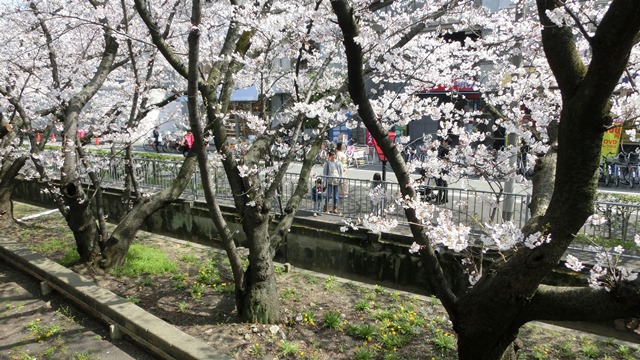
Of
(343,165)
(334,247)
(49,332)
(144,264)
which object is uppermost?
(343,165)

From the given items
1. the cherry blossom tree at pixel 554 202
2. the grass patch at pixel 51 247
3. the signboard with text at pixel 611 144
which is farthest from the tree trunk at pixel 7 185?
the signboard with text at pixel 611 144

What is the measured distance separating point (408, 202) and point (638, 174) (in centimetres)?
1590

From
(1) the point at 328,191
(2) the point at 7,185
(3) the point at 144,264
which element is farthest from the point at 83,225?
(1) the point at 328,191

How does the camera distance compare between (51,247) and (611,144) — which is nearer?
(51,247)

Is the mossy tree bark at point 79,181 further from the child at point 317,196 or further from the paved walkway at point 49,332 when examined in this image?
the child at point 317,196

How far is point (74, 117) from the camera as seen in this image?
7.24m

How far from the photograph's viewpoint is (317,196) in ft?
31.0

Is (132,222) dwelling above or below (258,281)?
above

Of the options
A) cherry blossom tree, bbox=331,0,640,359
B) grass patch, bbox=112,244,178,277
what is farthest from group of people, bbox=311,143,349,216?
cherry blossom tree, bbox=331,0,640,359

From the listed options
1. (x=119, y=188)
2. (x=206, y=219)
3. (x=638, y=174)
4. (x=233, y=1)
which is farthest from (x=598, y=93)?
(x=638, y=174)

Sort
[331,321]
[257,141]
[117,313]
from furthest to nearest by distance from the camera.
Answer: [257,141] < [331,321] < [117,313]

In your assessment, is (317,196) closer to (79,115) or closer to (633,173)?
(79,115)

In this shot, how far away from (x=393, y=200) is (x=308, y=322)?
2.82 metres

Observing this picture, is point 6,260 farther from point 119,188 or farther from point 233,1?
point 233,1
